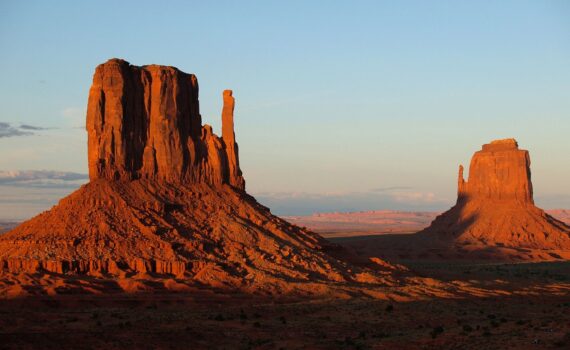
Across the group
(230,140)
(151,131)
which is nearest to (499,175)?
(230,140)

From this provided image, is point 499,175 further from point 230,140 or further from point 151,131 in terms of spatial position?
point 151,131

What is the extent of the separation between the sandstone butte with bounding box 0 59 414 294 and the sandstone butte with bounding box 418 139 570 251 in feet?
181

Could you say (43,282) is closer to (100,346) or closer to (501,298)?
(100,346)

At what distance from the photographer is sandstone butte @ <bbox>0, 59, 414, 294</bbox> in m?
59.6

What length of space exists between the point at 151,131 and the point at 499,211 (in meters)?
77.6

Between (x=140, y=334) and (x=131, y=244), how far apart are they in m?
19.8

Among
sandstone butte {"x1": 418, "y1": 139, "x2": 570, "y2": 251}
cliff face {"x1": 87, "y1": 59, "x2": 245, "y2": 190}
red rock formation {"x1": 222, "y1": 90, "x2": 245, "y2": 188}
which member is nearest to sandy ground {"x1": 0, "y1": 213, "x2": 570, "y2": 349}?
cliff face {"x1": 87, "y1": 59, "x2": 245, "y2": 190}

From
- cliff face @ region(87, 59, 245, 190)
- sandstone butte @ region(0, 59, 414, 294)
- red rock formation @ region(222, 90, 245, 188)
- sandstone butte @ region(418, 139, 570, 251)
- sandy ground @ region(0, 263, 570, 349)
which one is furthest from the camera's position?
sandstone butte @ region(418, 139, 570, 251)

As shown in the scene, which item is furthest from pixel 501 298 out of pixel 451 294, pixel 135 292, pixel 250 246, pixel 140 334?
pixel 140 334

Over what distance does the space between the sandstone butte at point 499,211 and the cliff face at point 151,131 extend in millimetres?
63197

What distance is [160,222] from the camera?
6469 centimetres

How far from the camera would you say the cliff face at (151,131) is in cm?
6756

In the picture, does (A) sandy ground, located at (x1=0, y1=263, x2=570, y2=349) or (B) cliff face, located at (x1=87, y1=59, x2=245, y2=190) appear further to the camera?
(B) cliff face, located at (x1=87, y1=59, x2=245, y2=190)

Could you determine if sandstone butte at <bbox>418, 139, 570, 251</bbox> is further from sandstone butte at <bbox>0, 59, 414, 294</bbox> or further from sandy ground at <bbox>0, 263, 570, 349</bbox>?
Answer: sandy ground at <bbox>0, 263, 570, 349</bbox>
